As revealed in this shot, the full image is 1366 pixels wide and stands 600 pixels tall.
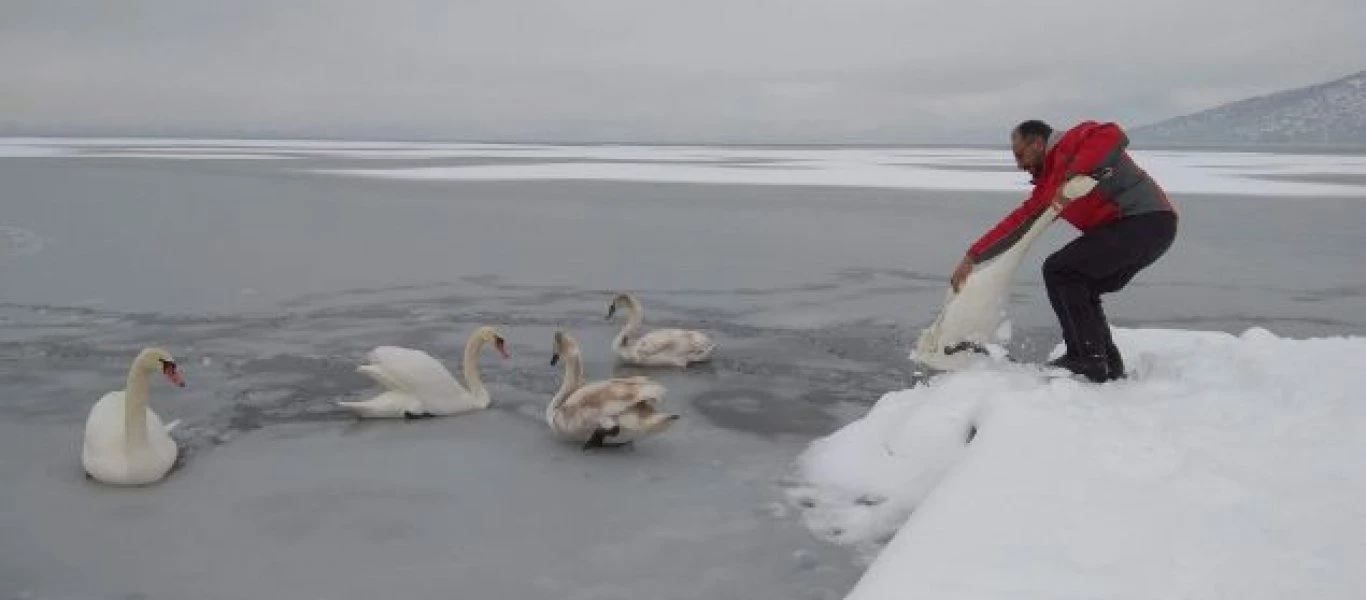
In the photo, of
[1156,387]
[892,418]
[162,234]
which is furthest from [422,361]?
[162,234]

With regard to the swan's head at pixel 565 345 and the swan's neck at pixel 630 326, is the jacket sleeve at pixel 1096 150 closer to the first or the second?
the swan's head at pixel 565 345

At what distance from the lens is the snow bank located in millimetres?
3365

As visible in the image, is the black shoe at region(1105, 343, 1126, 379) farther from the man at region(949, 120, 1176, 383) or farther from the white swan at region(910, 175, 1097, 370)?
the white swan at region(910, 175, 1097, 370)

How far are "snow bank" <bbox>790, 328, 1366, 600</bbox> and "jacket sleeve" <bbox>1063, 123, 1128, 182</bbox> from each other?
48.9 inches

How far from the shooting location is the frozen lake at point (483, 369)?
4.74m

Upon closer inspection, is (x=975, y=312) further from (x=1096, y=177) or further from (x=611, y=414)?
(x=611, y=414)

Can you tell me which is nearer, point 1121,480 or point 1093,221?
point 1121,480

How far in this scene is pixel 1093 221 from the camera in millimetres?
6527

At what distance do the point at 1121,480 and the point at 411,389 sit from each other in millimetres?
4489

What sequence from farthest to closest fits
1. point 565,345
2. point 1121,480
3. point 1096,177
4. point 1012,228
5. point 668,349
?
1. point 668,349
2. point 565,345
3. point 1012,228
4. point 1096,177
5. point 1121,480

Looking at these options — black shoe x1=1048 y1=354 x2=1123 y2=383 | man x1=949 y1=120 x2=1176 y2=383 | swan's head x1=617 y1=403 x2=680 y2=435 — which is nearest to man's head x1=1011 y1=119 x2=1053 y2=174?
man x1=949 y1=120 x2=1176 y2=383

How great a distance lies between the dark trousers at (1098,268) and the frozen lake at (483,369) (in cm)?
149

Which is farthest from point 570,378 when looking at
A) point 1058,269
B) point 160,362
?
point 1058,269

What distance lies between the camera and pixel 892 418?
6.09 metres
